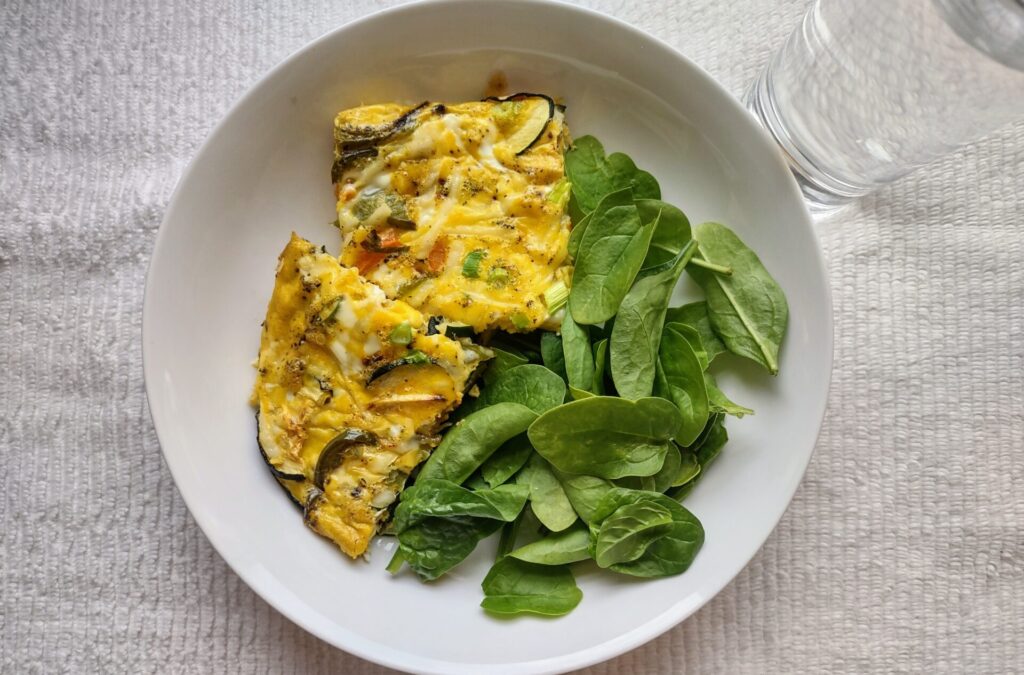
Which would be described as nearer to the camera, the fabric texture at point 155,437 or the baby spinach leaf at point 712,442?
the baby spinach leaf at point 712,442

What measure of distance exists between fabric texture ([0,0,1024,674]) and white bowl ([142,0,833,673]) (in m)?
0.24

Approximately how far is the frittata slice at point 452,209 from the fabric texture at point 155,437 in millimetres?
429

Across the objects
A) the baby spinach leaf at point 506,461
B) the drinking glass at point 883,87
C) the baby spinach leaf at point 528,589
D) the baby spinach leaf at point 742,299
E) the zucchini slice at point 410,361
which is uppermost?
the drinking glass at point 883,87

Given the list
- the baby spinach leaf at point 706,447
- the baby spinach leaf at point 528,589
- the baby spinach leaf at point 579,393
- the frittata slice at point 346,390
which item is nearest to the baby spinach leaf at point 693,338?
the baby spinach leaf at point 706,447

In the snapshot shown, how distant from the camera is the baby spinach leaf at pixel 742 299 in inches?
69.2

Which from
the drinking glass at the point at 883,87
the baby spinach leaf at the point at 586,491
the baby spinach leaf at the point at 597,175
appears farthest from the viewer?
the baby spinach leaf at the point at 597,175

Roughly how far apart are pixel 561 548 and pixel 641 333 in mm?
471

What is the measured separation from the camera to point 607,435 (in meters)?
1.71

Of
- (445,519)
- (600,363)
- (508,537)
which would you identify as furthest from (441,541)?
(600,363)

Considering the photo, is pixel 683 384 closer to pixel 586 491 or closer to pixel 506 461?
pixel 586 491

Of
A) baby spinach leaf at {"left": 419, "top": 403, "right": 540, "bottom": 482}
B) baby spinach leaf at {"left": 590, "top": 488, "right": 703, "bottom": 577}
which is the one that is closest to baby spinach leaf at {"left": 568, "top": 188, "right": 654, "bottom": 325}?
baby spinach leaf at {"left": 419, "top": 403, "right": 540, "bottom": 482}

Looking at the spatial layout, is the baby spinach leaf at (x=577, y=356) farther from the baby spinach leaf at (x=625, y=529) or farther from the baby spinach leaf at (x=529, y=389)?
the baby spinach leaf at (x=625, y=529)

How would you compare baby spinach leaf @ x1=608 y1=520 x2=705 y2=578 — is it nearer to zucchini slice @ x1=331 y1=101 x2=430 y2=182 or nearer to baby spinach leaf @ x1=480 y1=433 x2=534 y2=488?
baby spinach leaf @ x1=480 y1=433 x2=534 y2=488

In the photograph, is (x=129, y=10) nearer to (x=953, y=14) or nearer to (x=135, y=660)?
(x=135, y=660)
